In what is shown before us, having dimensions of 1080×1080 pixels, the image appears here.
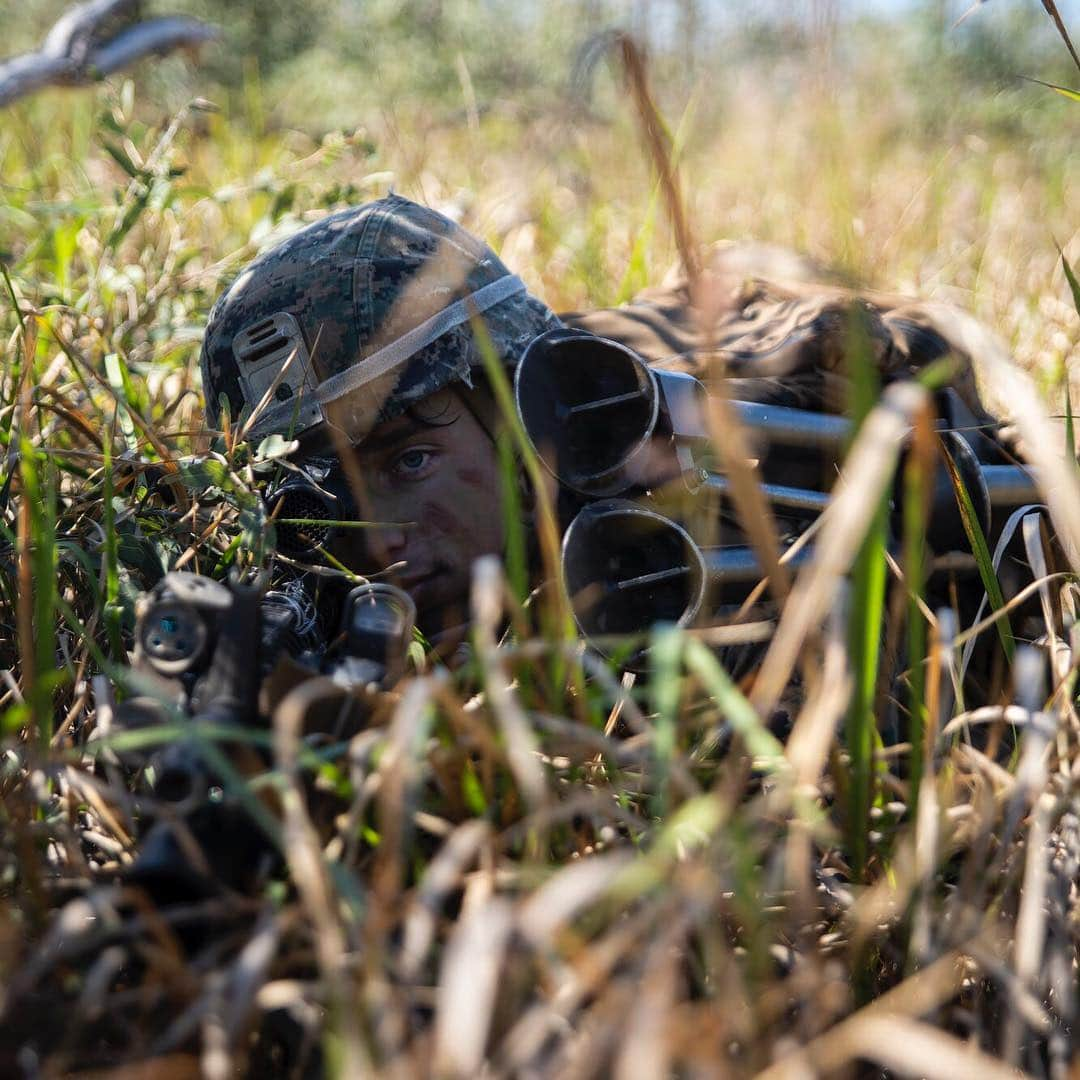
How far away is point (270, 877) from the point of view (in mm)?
1211

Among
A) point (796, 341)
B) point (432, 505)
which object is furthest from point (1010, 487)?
point (432, 505)

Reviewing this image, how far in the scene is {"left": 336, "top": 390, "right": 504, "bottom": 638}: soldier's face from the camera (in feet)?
6.76

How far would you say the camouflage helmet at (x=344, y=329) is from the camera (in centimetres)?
218

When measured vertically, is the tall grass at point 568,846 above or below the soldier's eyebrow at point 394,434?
below

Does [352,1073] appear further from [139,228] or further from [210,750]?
[139,228]

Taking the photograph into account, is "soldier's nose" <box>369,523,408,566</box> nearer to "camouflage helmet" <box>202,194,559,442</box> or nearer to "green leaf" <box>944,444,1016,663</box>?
"camouflage helmet" <box>202,194,559,442</box>

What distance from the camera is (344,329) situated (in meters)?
2.20

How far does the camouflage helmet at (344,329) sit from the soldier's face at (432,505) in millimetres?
55

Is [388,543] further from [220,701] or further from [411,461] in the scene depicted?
[220,701]

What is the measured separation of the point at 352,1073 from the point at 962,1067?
1.33 ft

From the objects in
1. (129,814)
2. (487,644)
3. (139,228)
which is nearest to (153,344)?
(139,228)

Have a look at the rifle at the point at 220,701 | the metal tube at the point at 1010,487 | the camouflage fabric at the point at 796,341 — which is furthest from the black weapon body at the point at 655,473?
the rifle at the point at 220,701

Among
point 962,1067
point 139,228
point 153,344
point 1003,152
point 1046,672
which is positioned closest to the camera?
point 962,1067

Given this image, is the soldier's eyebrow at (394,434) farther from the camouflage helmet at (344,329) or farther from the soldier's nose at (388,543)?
the soldier's nose at (388,543)
